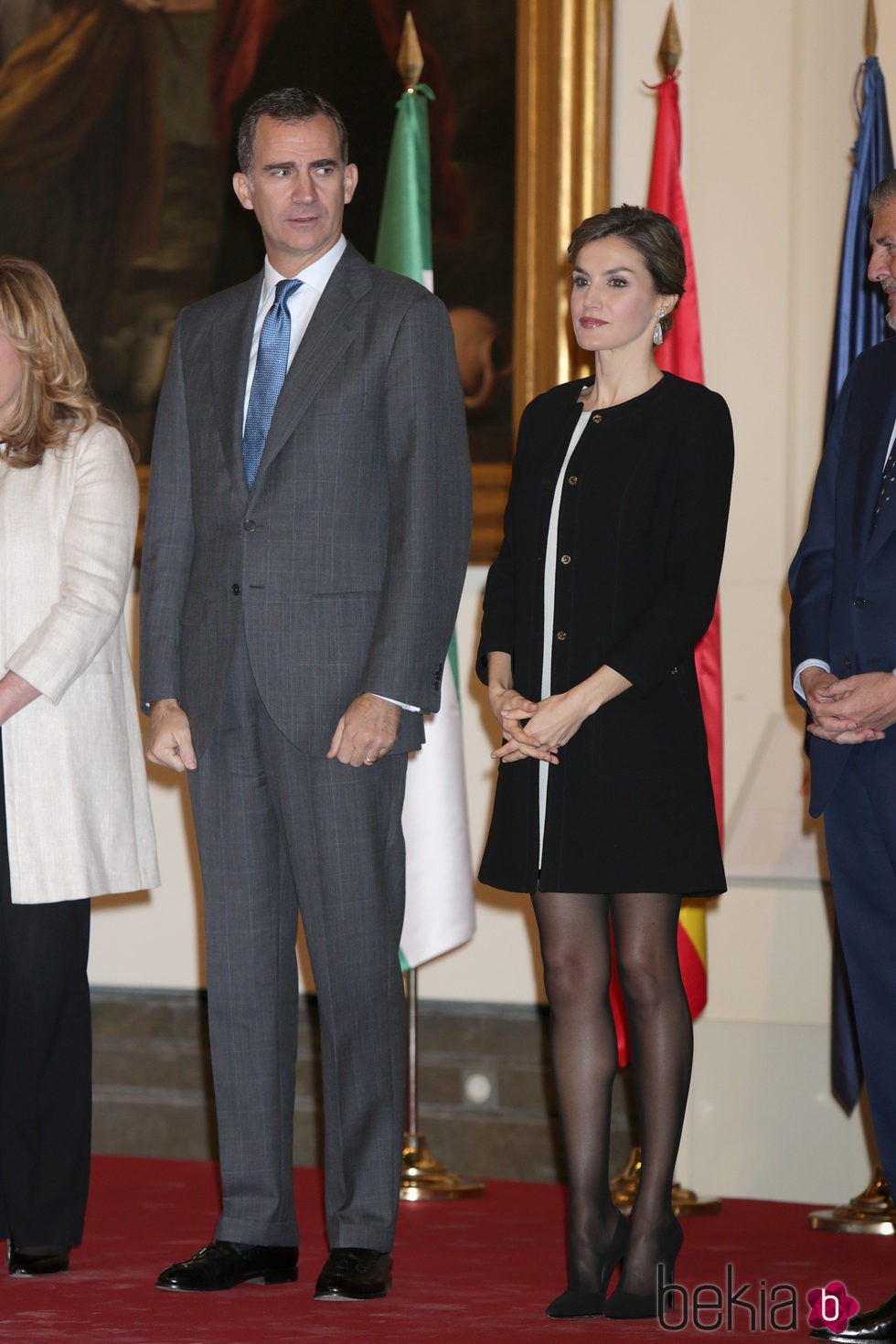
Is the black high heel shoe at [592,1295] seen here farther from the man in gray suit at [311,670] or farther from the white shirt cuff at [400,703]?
the white shirt cuff at [400,703]

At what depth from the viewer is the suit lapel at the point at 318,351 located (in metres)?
3.05

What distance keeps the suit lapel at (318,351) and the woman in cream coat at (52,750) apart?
0.40 metres

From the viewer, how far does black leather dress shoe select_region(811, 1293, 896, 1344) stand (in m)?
2.72

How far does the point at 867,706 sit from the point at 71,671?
143cm

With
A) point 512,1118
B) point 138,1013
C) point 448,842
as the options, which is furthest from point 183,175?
point 512,1118

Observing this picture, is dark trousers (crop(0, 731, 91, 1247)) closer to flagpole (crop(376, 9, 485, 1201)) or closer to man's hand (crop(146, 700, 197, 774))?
man's hand (crop(146, 700, 197, 774))

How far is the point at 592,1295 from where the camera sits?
2871mm

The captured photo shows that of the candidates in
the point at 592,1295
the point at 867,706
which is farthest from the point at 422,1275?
the point at 867,706

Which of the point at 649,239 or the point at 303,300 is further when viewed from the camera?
the point at 303,300

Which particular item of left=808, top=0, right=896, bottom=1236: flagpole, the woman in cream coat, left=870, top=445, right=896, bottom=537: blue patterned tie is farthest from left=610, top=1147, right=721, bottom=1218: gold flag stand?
left=870, top=445, right=896, bottom=537: blue patterned tie

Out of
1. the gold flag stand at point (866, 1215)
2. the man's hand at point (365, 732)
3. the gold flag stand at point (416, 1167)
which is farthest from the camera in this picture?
the gold flag stand at point (416, 1167)

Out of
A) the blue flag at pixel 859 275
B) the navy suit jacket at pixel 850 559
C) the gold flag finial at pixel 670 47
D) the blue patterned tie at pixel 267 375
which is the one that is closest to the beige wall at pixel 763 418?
the gold flag finial at pixel 670 47

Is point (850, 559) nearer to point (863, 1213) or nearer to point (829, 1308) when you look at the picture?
point (829, 1308)

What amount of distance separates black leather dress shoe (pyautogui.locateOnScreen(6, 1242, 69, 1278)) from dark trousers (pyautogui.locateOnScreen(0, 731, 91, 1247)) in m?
0.02
